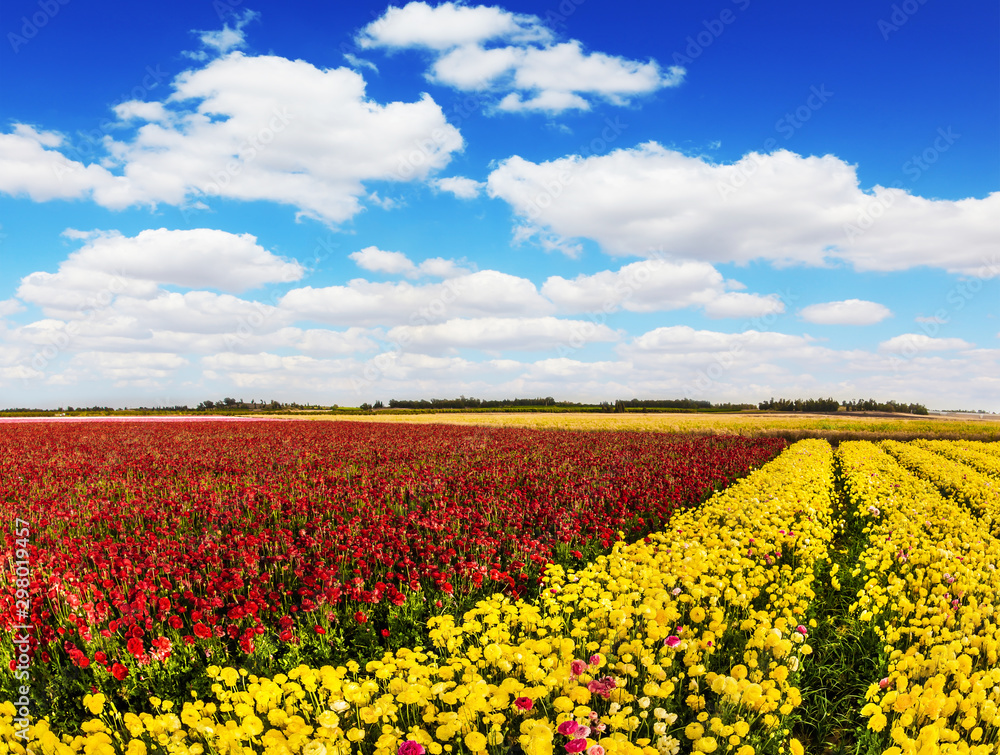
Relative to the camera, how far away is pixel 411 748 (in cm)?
286

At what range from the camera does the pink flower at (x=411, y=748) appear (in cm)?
284

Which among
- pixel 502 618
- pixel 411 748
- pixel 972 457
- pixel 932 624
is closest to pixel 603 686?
pixel 411 748

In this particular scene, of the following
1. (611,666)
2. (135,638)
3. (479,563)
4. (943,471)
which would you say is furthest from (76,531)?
(943,471)

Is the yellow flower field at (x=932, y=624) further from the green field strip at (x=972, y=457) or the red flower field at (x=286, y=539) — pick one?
the green field strip at (x=972, y=457)

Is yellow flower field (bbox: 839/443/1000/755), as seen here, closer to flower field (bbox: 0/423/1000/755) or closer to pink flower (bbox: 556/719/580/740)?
flower field (bbox: 0/423/1000/755)

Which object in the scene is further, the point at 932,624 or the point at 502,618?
the point at 502,618

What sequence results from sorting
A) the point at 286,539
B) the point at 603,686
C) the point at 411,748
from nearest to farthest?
the point at 411,748 < the point at 603,686 < the point at 286,539

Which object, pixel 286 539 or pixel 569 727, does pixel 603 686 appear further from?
pixel 286 539

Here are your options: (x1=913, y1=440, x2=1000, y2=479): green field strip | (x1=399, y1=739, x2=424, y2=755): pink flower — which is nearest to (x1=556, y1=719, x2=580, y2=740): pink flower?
(x1=399, y1=739, x2=424, y2=755): pink flower

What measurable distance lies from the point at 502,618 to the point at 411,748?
7.99ft

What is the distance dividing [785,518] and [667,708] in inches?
222

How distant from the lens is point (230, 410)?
255 feet

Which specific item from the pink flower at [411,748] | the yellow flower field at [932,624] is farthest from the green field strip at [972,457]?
the pink flower at [411,748]

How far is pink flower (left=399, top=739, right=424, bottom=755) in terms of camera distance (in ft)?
9.32
